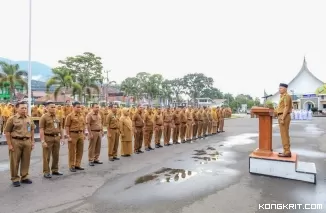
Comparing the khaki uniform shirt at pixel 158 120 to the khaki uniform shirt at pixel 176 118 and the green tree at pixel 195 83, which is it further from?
the green tree at pixel 195 83

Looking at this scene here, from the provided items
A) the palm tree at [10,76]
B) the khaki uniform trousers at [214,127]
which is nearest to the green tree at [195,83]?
the palm tree at [10,76]

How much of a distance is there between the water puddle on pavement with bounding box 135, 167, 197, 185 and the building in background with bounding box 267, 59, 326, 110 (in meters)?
50.3

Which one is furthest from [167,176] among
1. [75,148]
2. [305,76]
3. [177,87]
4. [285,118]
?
[177,87]

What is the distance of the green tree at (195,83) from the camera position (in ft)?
271

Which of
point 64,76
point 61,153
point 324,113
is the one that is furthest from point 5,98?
point 324,113

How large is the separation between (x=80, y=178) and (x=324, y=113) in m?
51.7

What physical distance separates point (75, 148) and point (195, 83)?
3047 inches

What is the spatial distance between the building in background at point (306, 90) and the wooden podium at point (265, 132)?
49430 millimetres

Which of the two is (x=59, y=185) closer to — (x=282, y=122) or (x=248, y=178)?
(x=248, y=178)

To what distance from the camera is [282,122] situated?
659 cm

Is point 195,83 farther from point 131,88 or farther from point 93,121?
point 93,121

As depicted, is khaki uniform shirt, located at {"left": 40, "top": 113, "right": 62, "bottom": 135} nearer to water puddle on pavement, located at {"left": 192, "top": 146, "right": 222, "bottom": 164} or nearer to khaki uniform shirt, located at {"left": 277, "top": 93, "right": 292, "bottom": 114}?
water puddle on pavement, located at {"left": 192, "top": 146, "right": 222, "bottom": 164}

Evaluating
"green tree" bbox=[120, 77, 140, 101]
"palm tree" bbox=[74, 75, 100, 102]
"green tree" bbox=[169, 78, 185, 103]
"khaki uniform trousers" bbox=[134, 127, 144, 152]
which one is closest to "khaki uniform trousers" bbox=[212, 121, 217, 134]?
"khaki uniform trousers" bbox=[134, 127, 144, 152]

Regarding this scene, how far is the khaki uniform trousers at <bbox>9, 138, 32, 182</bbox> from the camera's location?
5.97 meters
